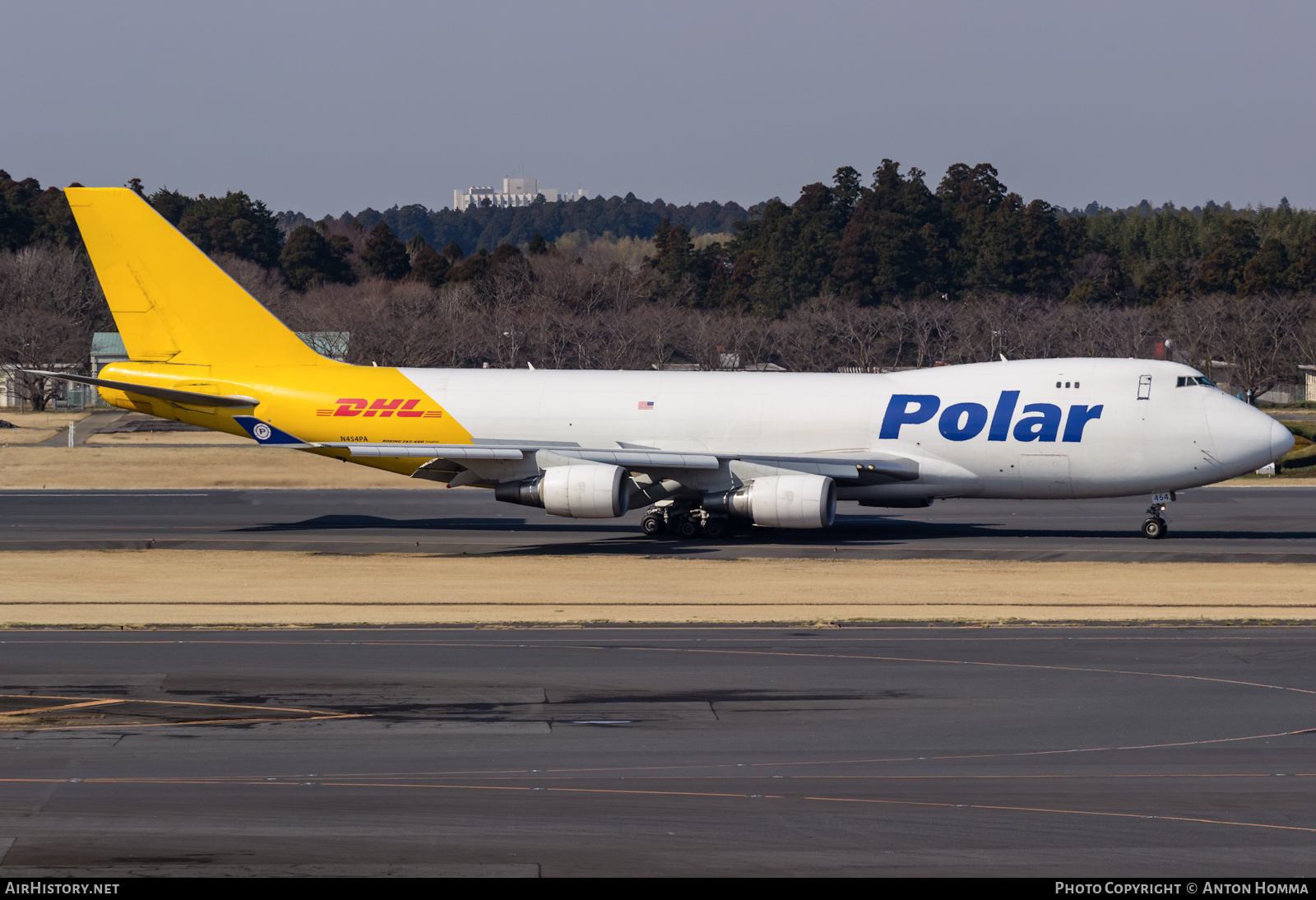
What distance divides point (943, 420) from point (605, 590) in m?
12.5

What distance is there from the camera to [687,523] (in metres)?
38.7

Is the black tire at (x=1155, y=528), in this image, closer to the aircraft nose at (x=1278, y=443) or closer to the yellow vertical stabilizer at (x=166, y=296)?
the aircraft nose at (x=1278, y=443)

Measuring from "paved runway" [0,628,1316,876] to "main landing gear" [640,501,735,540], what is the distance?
48.4ft

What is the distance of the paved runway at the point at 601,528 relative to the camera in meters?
36.6

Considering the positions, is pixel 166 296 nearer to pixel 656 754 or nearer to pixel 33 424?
pixel 656 754

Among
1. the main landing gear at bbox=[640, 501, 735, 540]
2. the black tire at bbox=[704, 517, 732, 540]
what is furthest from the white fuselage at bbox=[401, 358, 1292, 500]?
the black tire at bbox=[704, 517, 732, 540]

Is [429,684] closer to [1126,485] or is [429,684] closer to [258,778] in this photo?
[258,778]

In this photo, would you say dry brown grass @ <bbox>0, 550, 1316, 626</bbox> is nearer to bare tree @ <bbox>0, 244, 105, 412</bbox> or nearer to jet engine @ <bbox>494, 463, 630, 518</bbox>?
jet engine @ <bbox>494, 463, 630, 518</bbox>

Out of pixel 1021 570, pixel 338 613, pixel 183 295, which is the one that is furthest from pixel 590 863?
pixel 183 295

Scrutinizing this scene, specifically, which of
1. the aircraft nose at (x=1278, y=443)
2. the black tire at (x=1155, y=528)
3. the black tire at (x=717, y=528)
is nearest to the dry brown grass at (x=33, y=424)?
the black tire at (x=717, y=528)

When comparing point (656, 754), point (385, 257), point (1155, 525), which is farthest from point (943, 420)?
point (385, 257)

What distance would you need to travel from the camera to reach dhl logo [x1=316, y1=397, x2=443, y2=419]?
3928cm

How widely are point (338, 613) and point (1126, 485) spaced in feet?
72.3

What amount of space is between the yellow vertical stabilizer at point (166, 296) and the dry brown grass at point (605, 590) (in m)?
7.55
